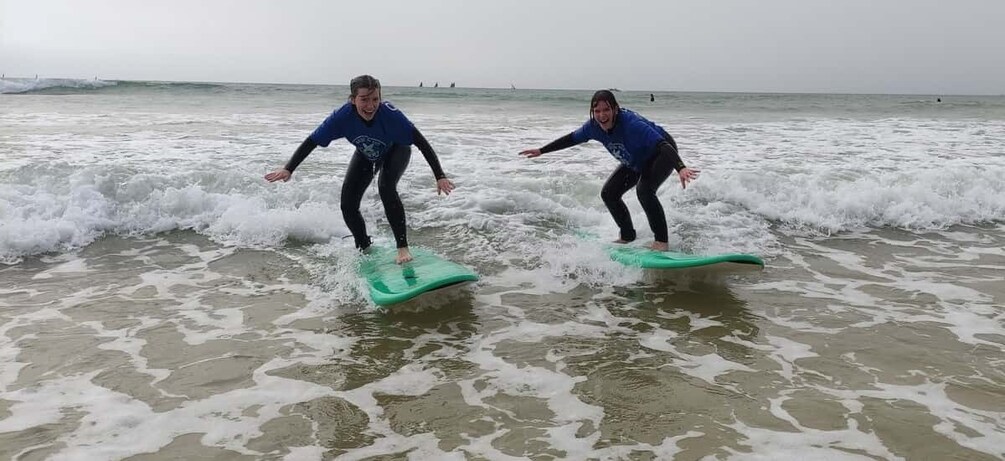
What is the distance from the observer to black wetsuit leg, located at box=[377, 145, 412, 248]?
210 inches

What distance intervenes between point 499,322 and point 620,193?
2.29 meters

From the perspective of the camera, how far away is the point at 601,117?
5504 millimetres

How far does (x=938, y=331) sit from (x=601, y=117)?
2.93 metres

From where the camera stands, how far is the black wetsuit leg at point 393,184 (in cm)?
533

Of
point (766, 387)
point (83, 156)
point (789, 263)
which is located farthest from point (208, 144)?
point (766, 387)

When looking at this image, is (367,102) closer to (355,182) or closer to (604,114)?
(355,182)

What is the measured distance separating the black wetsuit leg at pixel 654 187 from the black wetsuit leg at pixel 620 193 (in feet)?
1.13

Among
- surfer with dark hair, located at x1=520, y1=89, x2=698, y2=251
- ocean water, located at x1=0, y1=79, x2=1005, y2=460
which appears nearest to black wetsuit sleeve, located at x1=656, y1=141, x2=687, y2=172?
surfer with dark hair, located at x1=520, y1=89, x2=698, y2=251

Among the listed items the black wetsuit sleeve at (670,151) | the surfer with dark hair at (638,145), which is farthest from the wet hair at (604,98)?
the black wetsuit sleeve at (670,151)

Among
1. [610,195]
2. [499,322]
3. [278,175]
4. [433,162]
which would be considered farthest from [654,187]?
[278,175]

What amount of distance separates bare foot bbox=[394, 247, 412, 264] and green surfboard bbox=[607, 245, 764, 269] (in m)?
1.83

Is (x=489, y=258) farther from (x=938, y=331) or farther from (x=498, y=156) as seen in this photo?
(x=498, y=156)

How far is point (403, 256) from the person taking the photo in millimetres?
5406

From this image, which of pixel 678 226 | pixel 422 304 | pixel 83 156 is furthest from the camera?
pixel 83 156
